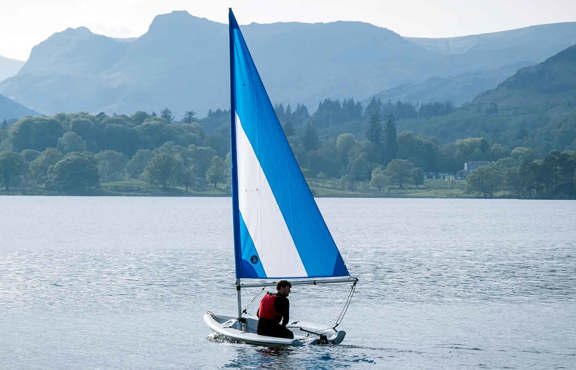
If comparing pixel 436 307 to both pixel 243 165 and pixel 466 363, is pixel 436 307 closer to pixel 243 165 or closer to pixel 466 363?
pixel 466 363

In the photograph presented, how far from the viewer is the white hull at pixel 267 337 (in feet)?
114

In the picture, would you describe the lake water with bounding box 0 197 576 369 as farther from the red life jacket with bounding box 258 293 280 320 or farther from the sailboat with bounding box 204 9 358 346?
the sailboat with bounding box 204 9 358 346

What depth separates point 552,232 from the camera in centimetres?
14900

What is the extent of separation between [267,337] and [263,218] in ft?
14.0

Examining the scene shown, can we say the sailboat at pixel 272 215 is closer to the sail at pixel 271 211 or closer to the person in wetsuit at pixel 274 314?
the sail at pixel 271 211

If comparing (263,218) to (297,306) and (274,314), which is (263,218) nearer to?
(274,314)

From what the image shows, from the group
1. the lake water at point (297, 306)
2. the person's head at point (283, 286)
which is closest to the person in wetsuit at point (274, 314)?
the person's head at point (283, 286)

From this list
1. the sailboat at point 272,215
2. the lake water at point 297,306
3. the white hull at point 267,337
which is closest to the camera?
the white hull at point 267,337

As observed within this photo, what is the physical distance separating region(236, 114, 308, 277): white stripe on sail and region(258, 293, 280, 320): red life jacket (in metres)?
1.02

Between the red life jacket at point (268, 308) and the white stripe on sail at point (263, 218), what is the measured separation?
40.2 inches

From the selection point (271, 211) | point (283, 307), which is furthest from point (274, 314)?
point (271, 211)

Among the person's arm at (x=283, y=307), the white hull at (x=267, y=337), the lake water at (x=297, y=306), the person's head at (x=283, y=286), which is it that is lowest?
the lake water at (x=297, y=306)

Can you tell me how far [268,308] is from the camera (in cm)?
3478

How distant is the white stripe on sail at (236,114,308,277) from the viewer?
116 feet
